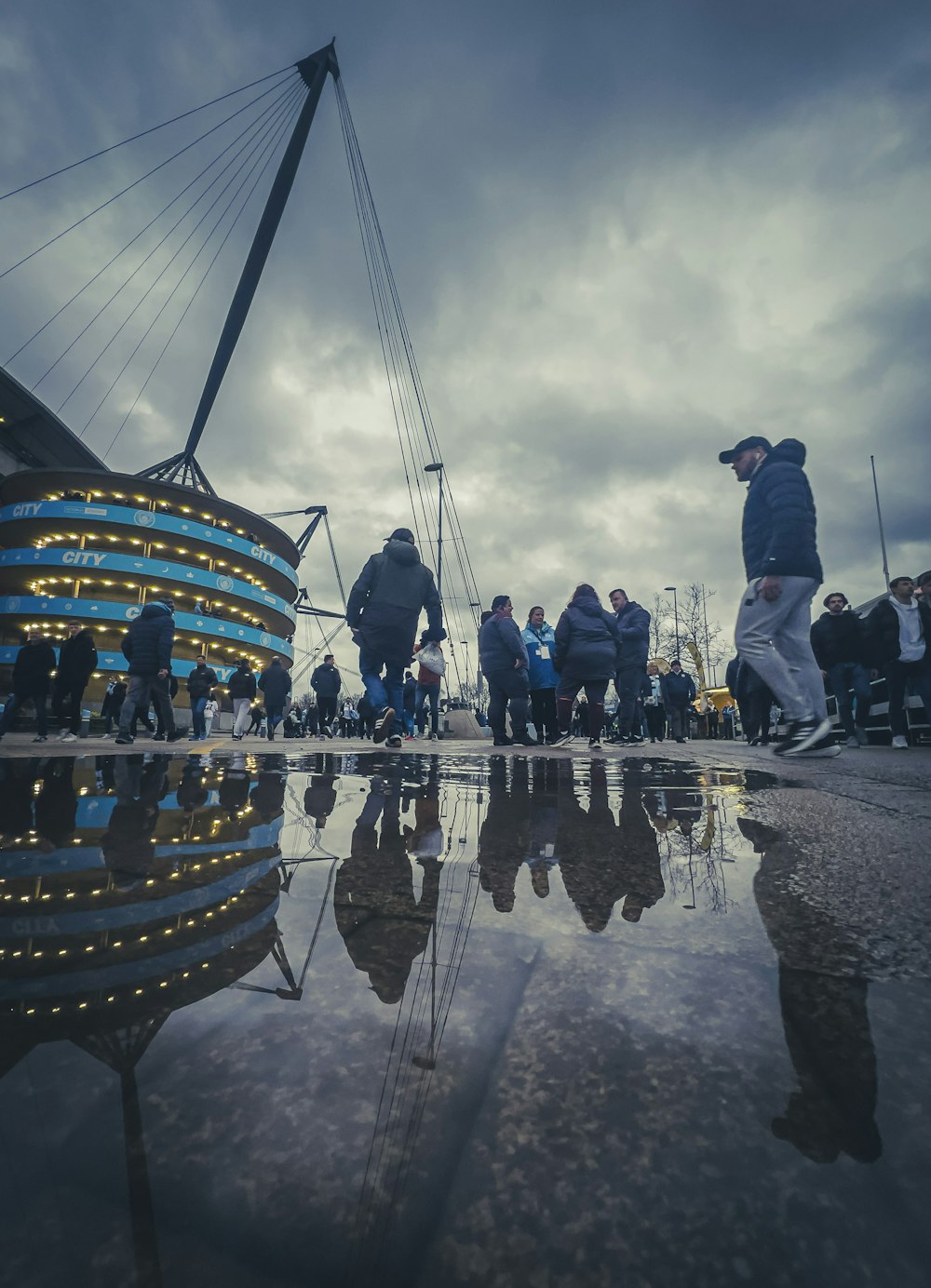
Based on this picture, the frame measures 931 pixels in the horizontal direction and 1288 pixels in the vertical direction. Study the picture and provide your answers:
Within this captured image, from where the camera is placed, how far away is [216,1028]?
59 centimetres

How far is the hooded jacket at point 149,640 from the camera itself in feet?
24.1

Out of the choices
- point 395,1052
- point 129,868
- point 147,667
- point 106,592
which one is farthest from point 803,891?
point 106,592

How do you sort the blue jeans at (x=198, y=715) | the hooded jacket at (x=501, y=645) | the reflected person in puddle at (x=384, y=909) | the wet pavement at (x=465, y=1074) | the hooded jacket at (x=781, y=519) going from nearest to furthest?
the wet pavement at (x=465, y=1074) < the reflected person in puddle at (x=384, y=909) < the hooded jacket at (x=781, y=519) < the hooded jacket at (x=501, y=645) < the blue jeans at (x=198, y=715)

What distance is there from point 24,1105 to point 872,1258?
0.63m

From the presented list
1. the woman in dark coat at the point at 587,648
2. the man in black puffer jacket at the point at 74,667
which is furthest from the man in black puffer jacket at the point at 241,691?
the woman in dark coat at the point at 587,648

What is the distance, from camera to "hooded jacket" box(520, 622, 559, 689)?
26.0 feet

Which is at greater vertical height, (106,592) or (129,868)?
(106,592)

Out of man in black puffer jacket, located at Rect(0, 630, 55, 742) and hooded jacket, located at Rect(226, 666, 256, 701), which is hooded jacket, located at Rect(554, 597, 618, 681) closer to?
man in black puffer jacket, located at Rect(0, 630, 55, 742)

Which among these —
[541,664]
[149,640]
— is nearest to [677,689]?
[541,664]

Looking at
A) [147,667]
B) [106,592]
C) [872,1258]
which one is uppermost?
[106,592]

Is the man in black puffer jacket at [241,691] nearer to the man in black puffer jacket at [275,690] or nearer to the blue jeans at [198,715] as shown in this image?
the man in black puffer jacket at [275,690]

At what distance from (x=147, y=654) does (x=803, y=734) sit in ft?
24.3

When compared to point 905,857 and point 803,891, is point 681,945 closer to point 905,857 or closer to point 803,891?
point 803,891

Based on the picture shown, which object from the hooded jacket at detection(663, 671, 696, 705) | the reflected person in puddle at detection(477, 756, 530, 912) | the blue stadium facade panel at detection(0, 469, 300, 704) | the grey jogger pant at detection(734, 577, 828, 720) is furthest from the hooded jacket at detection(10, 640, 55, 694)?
the blue stadium facade panel at detection(0, 469, 300, 704)
